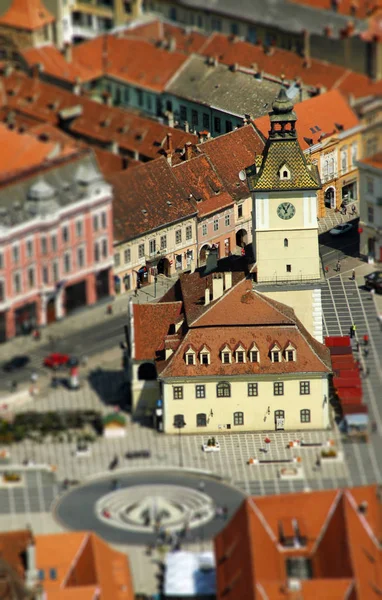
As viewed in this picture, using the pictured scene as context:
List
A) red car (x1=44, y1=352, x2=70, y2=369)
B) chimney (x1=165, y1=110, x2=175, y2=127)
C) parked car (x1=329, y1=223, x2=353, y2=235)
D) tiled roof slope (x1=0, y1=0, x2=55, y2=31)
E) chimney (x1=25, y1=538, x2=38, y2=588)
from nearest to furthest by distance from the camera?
chimney (x1=25, y1=538, x2=38, y2=588)
red car (x1=44, y1=352, x2=70, y2=369)
parked car (x1=329, y1=223, x2=353, y2=235)
chimney (x1=165, y1=110, x2=175, y2=127)
tiled roof slope (x1=0, y1=0, x2=55, y2=31)

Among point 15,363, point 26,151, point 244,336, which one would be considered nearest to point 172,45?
point 244,336

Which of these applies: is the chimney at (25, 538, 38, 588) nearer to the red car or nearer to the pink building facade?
the pink building facade

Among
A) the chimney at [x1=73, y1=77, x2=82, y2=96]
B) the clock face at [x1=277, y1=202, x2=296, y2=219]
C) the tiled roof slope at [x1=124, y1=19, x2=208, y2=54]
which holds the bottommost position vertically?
the clock face at [x1=277, y1=202, x2=296, y2=219]

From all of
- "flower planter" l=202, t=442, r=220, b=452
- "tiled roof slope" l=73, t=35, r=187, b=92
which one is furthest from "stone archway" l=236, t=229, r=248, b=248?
"tiled roof slope" l=73, t=35, r=187, b=92

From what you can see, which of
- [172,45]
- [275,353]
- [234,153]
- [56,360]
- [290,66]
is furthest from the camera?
[172,45]

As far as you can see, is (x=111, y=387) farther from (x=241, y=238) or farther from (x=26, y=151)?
(x=241, y=238)

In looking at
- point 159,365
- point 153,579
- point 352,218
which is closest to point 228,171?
point 352,218
